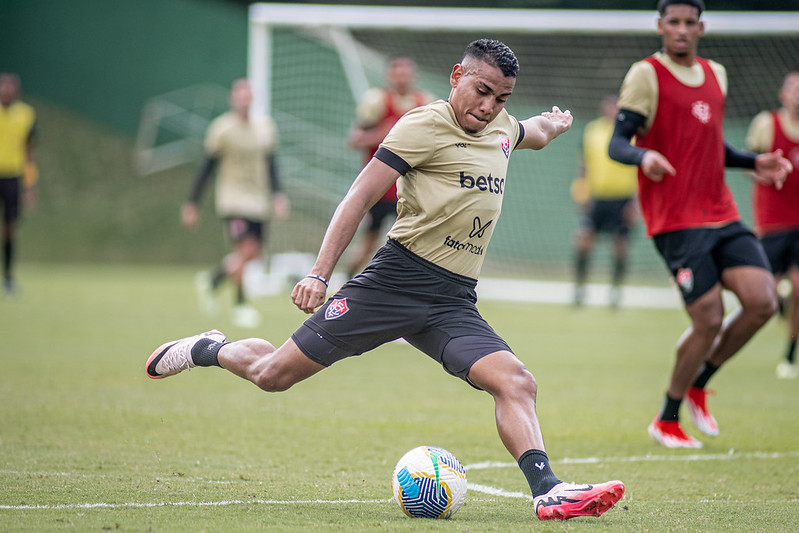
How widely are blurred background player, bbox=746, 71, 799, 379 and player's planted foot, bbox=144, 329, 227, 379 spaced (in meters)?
6.26

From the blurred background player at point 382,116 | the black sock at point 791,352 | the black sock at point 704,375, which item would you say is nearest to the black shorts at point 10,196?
the blurred background player at point 382,116

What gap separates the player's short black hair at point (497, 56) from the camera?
4.52 meters

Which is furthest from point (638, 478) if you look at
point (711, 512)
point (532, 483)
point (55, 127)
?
point (55, 127)

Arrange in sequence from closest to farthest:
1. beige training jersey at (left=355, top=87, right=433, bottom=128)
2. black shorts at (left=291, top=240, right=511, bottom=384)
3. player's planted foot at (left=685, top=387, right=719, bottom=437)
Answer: black shorts at (left=291, top=240, right=511, bottom=384), player's planted foot at (left=685, top=387, right=719, bottom=437), beige training jersey at (left=355, top=87, right=433, bottom=128)

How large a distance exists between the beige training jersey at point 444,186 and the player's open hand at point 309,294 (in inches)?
20.8

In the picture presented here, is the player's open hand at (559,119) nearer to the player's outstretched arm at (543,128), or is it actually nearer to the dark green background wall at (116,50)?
the player's outstretched arm at (543,128)

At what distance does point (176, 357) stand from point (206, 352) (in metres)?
0.20

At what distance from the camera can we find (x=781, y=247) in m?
9.71

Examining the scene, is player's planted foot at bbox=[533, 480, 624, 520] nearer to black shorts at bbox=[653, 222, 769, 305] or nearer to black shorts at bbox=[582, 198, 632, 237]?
black shorts at bbox=[653, 222, 769, 305]

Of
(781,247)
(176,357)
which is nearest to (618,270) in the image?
(781,247)

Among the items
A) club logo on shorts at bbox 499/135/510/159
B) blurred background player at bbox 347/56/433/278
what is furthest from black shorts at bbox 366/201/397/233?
club logo on shorts at bbox 499/135/510/159

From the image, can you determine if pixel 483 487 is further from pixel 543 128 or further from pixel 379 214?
pixel 379 214

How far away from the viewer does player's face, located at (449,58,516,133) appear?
14.9 feet

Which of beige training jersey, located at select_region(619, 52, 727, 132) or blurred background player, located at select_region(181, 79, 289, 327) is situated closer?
beige training jersey, located at select_region(619, 52, 727, 132)
